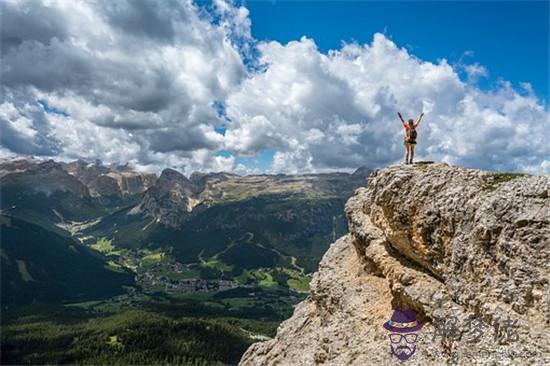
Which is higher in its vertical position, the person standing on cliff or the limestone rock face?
the person standing on cliff

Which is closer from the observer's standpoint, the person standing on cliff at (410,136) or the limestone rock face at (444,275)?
the limestone rock face at (444,275)

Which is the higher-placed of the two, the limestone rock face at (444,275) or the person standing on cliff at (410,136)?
the person standing on cliff at (410,136)

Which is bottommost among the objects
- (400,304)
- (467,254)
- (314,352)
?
(314,352)

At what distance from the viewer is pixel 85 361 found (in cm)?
19888

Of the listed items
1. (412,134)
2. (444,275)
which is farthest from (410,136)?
(444,275)

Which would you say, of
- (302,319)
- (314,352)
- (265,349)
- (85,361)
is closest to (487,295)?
(314,352)

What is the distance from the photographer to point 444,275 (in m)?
27.6

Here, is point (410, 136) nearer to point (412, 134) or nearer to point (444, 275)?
point (412, 134)

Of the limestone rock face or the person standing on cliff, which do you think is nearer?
the limestone rock face

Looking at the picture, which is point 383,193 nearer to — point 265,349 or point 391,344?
point 391,344

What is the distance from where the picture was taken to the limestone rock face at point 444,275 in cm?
2133

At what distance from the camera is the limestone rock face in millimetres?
21328

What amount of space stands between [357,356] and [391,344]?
2948 mm

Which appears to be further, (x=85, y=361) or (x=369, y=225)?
(x=85, y=361)
